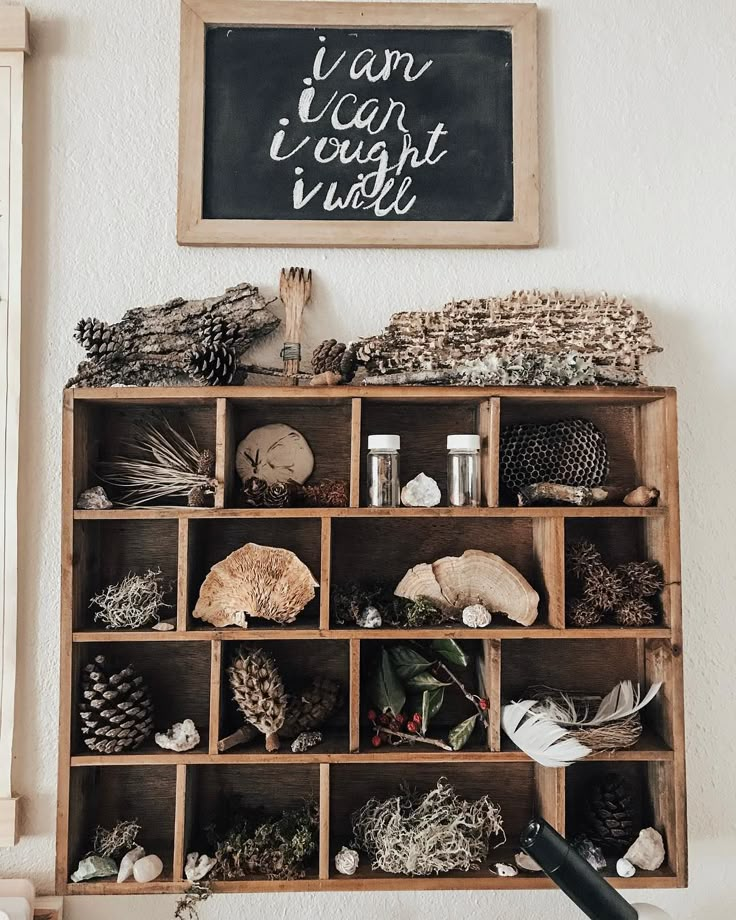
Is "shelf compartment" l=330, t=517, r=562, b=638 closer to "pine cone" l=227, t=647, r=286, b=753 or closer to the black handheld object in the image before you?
"pine cone" l=227, t=647, r=286, b=753

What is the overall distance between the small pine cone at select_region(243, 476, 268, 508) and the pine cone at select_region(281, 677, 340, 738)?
0.34 m

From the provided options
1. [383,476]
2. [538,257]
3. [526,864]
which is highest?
[538,257]

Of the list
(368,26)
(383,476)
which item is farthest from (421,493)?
(368,26)

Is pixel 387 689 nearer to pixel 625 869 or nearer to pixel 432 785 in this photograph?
pixel 432 785

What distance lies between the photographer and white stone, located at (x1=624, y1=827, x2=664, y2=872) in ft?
4.05

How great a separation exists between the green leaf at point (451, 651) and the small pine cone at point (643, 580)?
0.30m

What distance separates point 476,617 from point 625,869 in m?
0.48

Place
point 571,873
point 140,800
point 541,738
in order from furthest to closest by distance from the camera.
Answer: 1. point 140,800
2. point 541,738
3. point 571,873

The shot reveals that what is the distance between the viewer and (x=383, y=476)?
1.28 meters

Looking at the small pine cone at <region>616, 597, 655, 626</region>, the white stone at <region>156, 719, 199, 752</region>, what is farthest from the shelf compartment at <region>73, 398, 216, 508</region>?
the small pine cone at <region>616, 597, 655, 626</region>

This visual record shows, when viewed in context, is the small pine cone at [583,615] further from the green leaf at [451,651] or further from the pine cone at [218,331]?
the pine cone at [218,331]

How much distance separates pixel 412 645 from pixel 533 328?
60 cm

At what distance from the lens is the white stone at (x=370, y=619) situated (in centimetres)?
124

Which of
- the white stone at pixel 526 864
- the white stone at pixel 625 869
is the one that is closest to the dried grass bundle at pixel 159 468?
the white stone at pixel 526 864
